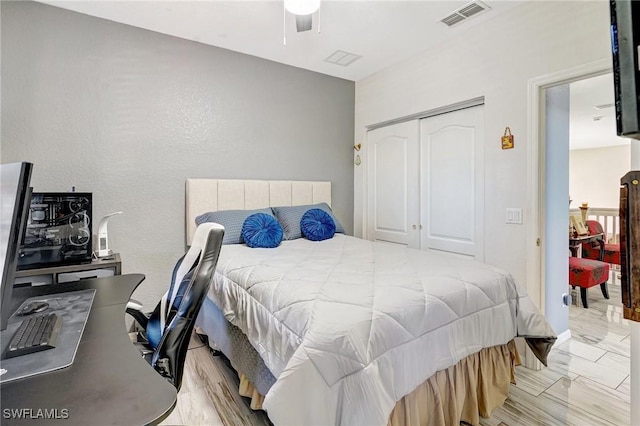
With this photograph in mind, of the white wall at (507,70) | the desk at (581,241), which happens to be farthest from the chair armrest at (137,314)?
the desk at (581,241)

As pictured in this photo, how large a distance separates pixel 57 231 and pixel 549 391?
3445mm

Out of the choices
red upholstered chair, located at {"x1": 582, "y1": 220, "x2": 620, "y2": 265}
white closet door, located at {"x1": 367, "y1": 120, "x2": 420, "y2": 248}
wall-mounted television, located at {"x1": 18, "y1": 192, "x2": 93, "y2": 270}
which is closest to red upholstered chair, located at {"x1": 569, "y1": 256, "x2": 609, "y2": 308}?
red upholstered chair, located at {"x1": 582, "y1": 220, "x2": 620, "y2": 265}

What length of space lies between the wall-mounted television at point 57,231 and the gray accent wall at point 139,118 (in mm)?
376

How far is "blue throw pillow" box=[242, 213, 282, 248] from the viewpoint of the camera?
280 centimetres

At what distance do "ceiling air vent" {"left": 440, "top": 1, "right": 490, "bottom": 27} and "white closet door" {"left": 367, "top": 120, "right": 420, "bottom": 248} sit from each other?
3.23ft

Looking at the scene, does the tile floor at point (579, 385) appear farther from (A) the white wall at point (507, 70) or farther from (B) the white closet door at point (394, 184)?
(B) the white closet door at point (394, 184)

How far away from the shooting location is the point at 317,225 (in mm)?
3172

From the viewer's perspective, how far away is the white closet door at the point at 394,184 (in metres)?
3.50

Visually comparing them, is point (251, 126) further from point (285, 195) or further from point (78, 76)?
point (78, 76)

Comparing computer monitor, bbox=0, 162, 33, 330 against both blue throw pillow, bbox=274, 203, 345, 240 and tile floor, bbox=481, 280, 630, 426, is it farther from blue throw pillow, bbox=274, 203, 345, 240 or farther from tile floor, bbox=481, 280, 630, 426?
blue throw pillow, bbox=274, 203, 345, 240

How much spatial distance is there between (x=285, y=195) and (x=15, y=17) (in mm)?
2565

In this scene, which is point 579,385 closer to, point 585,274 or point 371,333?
point 585,274

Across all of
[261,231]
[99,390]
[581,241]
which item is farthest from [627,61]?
[581,241]

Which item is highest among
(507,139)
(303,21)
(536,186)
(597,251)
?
(303,21)
